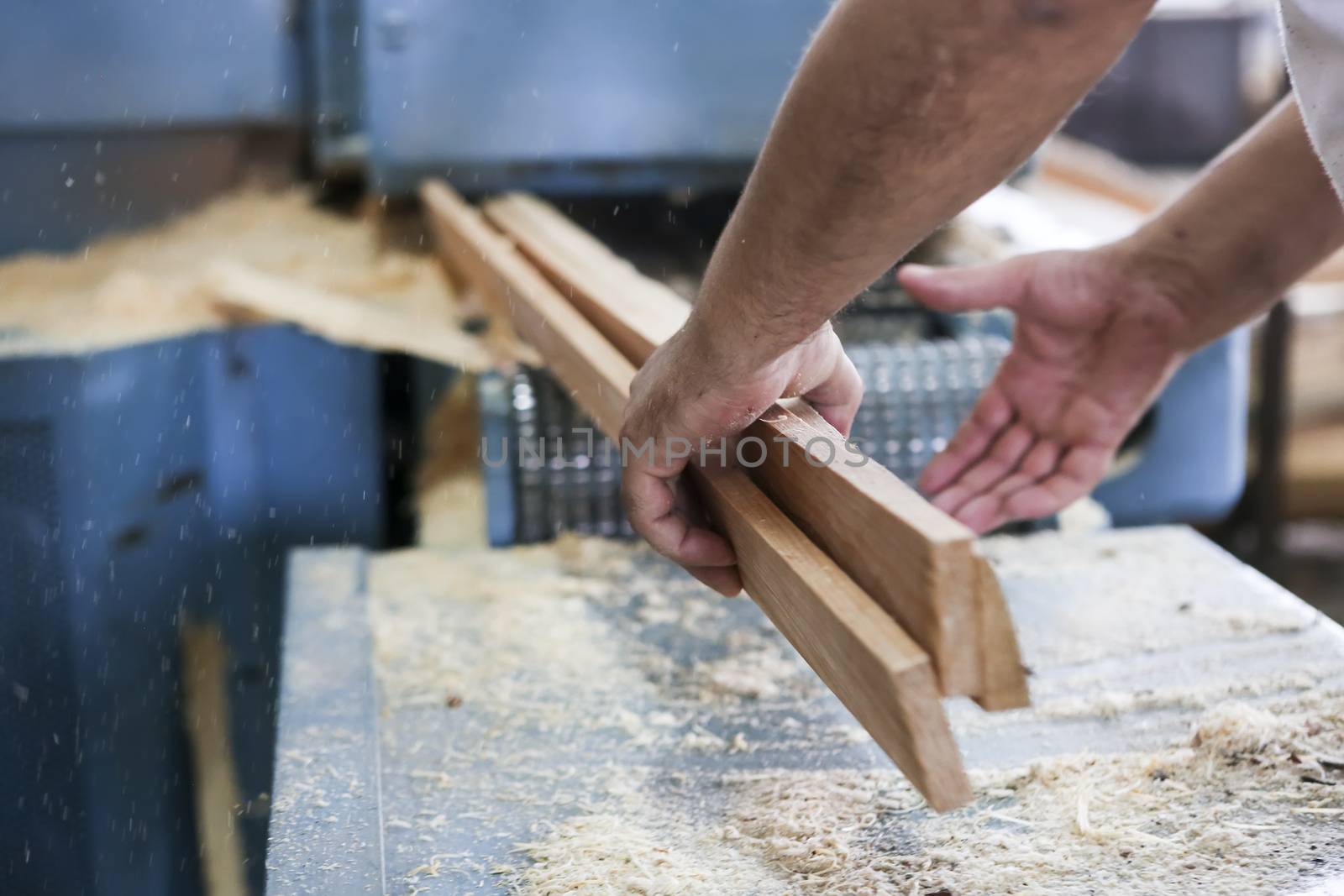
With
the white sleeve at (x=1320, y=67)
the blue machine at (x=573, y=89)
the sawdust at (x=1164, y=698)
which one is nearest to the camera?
the white sleeve at (x=1320, y=67)

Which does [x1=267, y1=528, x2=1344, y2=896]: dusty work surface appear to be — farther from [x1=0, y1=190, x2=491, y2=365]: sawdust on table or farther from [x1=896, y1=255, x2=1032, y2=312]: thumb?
[x1=0, y1=190, x2=491, y2=365]: sawdust on table

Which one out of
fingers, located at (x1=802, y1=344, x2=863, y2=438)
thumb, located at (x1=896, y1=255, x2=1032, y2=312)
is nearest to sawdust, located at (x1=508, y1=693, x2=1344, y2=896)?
fingers, located at (x1=802, y1=344, x2=863, y2=438)

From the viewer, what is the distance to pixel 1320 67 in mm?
785

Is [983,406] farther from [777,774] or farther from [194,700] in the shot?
[194,700]

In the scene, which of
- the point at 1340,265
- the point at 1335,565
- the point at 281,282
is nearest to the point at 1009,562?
Result: the point at 281,282

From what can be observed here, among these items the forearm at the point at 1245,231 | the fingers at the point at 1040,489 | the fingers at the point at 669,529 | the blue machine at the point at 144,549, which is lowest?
the blue machine at the point at 144,549

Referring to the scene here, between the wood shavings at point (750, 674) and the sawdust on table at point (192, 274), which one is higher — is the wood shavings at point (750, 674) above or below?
below

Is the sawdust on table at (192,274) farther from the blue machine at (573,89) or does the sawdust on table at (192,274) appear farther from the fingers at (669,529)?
the fingers at (669,529)

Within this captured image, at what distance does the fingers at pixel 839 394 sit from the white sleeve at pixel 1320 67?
36 centimetres

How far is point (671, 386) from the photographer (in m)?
0.85

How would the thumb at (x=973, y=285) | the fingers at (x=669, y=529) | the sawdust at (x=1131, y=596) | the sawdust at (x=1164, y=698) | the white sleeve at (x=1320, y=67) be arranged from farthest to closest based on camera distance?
the thumb at (x=973, y=285) → the sawdust at (x=1131, y=596) → the sawdust at (x=1164, y=698) → the fingers at (x=669, y=529) → the white sleeve at (x=1320, y=67)

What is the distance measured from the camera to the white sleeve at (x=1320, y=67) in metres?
0.77

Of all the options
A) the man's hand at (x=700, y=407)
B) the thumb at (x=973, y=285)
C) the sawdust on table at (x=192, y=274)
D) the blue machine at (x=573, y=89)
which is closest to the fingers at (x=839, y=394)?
the man's hand at (x=700, y=407)

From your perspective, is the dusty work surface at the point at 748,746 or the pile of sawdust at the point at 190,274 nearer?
the dusty work surface at the point at 748,746
